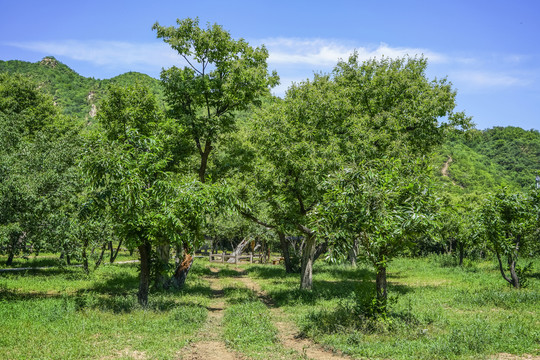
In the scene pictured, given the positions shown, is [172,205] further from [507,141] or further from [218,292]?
[507,141]

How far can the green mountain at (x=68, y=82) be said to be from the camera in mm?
84562

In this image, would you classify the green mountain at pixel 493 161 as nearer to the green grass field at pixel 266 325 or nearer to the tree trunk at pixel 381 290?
the green grass field at pixel 266 325

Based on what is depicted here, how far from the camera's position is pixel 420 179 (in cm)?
1259

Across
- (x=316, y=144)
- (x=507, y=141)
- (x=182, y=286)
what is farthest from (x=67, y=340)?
(x=507, y=141)

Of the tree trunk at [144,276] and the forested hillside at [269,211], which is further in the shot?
the tree trunk at [144,276]

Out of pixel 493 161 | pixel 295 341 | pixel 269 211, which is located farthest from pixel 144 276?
pixel 493 161

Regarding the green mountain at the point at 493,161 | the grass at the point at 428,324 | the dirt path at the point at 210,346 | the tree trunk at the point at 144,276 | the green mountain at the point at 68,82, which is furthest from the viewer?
the green mountain at the point at 493,161

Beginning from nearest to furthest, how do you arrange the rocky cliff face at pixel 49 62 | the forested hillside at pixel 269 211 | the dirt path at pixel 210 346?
the dirt path at pixel 210 346 → the forested hillside at pixel 269 211 → the rocky cliff face at pixel 49 62

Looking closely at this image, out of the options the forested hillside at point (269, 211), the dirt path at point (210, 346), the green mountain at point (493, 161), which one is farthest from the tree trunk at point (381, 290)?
the green mountain at point (493, 161)

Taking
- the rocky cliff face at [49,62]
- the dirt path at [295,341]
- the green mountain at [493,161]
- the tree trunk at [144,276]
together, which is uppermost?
the rocky cliff face at [49,62]

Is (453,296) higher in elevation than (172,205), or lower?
lower

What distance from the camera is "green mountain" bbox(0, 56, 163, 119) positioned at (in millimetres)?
84562

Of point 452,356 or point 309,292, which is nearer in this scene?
point 452,356

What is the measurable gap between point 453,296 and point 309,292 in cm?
663
